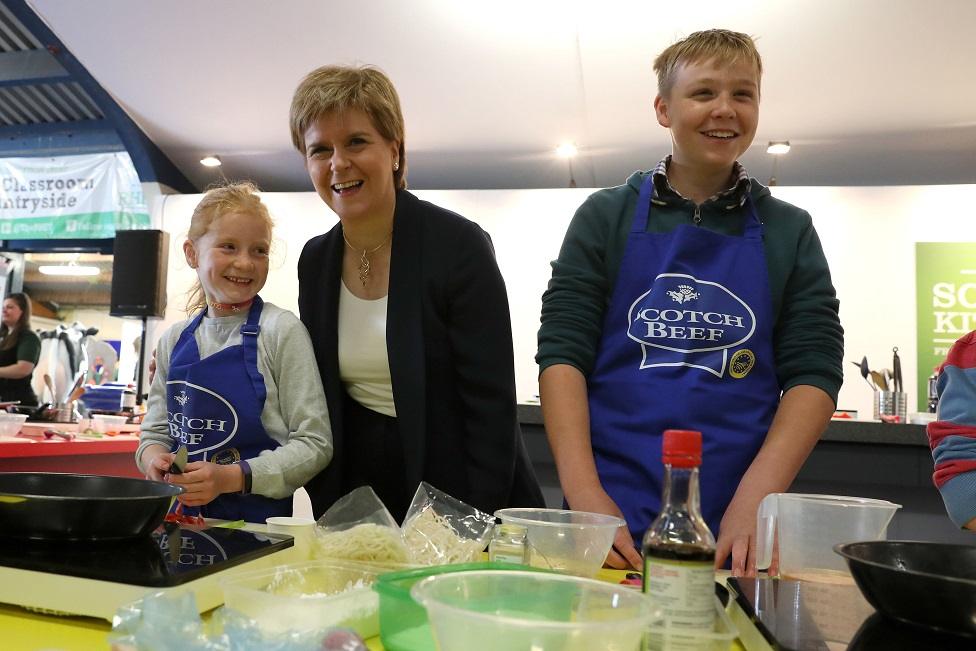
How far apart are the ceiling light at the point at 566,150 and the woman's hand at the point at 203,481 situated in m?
4.26

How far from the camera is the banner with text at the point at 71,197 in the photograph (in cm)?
606

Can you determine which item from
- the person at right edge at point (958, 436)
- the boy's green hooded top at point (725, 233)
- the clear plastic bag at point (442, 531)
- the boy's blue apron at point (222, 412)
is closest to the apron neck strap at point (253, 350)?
the boy's blue apron at point (222, 412)

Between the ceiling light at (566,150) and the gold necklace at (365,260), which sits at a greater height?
the ceiling light at (566,150)

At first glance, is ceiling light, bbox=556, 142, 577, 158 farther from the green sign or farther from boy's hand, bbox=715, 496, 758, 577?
boy's hand, bbox=715, 496, 758, 577

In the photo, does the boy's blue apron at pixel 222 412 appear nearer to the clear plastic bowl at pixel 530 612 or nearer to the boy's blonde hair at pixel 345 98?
the boy's blonde hair at pixel 345 98

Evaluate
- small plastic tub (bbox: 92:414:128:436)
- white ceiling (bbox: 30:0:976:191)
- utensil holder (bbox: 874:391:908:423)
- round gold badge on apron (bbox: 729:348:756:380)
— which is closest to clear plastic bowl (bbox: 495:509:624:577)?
round gold badge on apron (bbox: 729:348:756:380)

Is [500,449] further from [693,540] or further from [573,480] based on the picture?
[693,540]

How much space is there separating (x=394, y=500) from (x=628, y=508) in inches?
15.8

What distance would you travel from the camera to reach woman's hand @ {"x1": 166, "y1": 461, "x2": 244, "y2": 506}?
3.57 ft

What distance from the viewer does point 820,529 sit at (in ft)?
2.61

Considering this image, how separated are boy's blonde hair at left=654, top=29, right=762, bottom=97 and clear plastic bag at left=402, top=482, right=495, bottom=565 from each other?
Answer: 0.79 metres

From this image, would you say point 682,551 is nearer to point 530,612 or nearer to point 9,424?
point 530,612

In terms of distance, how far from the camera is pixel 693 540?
55 centimetres

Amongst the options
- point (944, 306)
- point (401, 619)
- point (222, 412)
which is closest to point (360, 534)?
point (401, 619)
